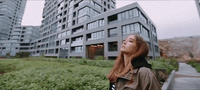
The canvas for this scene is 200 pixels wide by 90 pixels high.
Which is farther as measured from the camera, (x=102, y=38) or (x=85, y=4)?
(x=85, y=4)

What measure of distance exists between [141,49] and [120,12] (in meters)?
21.0

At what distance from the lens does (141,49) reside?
4.06ft

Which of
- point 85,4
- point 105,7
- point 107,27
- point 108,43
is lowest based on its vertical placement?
point 108,43

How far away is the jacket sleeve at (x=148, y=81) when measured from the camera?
0.90 m

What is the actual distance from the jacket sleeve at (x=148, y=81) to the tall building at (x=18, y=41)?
8119 centimetres

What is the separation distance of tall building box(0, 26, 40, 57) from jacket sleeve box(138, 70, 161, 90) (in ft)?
266

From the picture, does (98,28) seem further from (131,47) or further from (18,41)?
(18,41)

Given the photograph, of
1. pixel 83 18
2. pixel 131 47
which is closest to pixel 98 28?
pixel 83 18

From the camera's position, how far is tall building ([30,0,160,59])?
61.6ft

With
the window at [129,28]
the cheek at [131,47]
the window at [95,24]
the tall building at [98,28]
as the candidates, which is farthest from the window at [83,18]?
the cheek at [131,47]

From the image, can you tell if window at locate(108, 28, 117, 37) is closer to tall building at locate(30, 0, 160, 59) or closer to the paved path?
tall building at locate(30, 0, 160, 59)

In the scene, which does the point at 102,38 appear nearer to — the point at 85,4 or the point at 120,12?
the point at 120,12

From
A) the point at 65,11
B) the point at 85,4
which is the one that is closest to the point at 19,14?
the point at 65,11

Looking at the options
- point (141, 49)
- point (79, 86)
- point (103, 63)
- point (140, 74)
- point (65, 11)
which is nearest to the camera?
point (140, 74)
